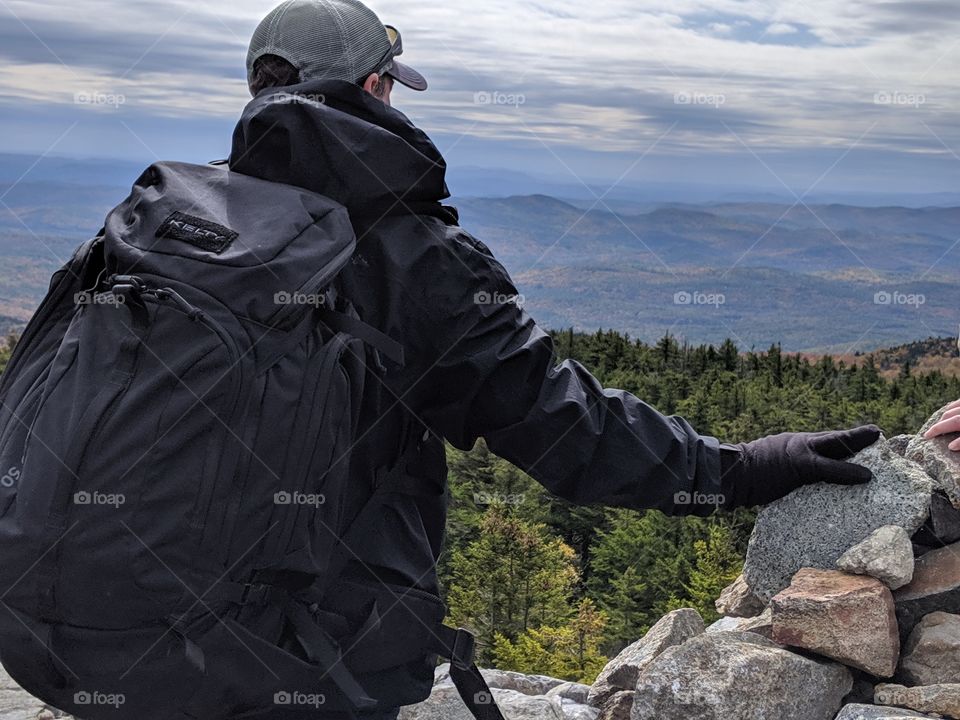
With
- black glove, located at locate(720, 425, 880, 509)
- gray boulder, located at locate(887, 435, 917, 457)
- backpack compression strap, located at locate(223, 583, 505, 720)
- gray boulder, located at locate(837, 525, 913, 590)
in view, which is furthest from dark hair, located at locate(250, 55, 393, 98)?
gray boulder, located at locate(887, 435, 917, 457)

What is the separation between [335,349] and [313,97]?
2.85ft

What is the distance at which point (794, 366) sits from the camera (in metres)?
87.2

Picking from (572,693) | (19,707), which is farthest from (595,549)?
(19,707)

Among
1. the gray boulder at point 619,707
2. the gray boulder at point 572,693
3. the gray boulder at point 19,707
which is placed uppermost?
the gray boulder at point 619,707

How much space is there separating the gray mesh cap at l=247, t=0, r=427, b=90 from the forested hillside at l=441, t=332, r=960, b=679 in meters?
24.5

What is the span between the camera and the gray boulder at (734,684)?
4582 mm

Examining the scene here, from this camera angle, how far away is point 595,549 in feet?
167

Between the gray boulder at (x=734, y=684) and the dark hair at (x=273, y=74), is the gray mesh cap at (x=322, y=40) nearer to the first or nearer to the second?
the dark hair at (x=273, y=74)

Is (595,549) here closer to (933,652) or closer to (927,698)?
(933,652)

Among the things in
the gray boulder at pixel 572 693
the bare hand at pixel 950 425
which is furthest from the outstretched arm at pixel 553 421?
the gray boulder at pixel 572 693

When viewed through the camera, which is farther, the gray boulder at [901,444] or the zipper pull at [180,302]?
the gray boulder at [901,444]

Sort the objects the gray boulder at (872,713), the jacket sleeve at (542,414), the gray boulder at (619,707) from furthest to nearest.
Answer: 1. the gray boulder at (619,707)
2. the gray boulder at (872,713)
3. the jacket sleeve at (542,414)

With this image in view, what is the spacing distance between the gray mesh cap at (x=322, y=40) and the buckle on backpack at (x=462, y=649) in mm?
1955

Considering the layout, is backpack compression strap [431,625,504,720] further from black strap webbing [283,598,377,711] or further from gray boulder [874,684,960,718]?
gray boulder [874,684,960,718]
